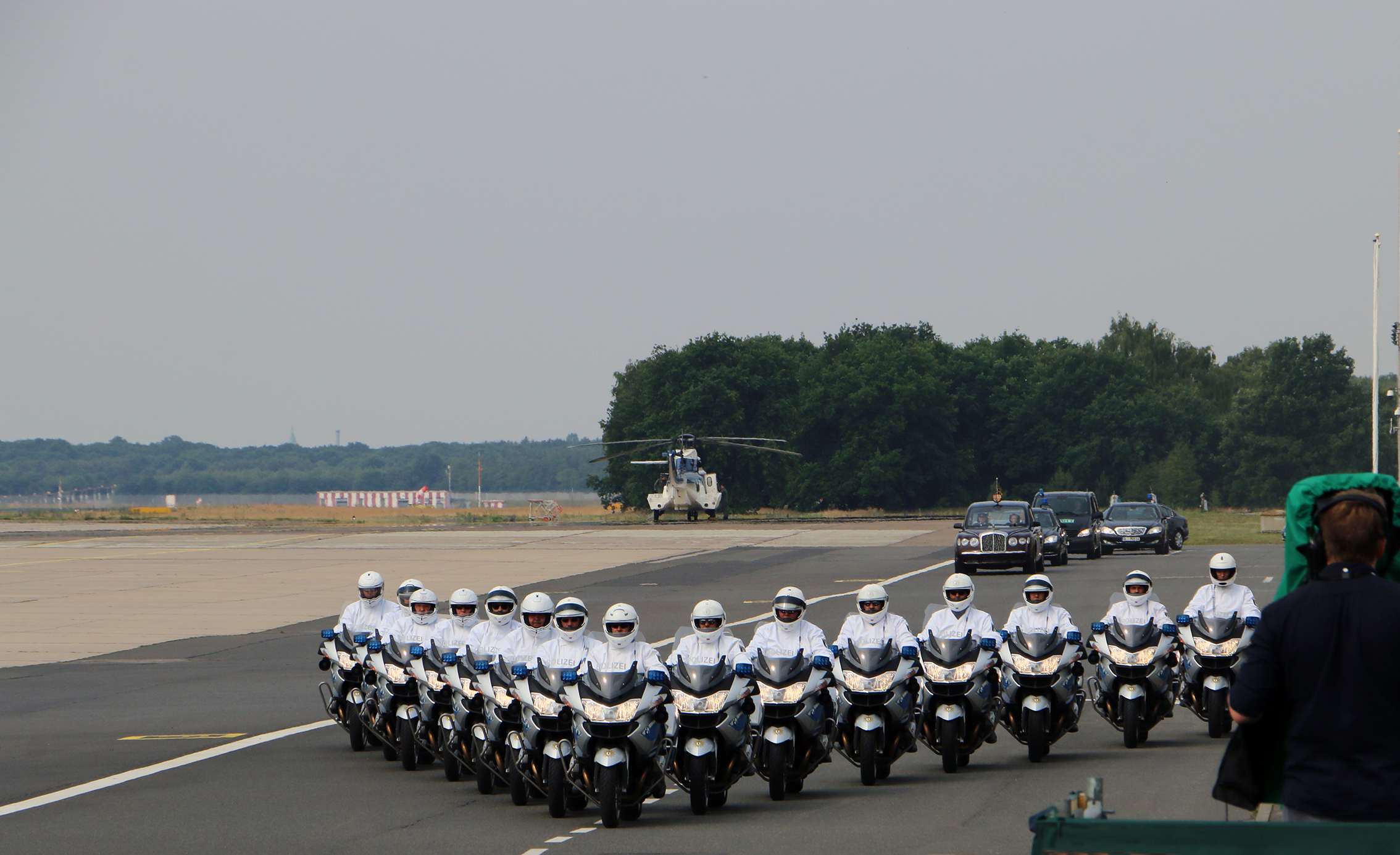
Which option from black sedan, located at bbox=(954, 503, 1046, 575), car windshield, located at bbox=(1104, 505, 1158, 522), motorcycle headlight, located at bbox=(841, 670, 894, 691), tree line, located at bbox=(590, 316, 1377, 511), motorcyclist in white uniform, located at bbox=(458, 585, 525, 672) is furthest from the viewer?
tree line, located at bbox=(590, 316, 1377, 511)

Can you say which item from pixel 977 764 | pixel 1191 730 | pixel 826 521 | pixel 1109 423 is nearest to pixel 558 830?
pixel 977 764

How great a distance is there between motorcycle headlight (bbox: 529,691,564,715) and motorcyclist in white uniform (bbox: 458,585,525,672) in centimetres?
92

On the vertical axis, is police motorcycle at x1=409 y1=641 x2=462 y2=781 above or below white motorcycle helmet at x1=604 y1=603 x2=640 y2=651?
below

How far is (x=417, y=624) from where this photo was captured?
45.6 ft

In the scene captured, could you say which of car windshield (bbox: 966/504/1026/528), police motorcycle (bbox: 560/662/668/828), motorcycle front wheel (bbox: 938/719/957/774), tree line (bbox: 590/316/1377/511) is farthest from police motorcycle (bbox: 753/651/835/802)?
tree line (bbox: 590/316/1377/511)

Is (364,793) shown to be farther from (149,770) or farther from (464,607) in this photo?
(149,770)

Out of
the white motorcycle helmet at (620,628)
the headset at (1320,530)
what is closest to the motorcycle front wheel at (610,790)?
the white motorcycle helmet at (620,628)

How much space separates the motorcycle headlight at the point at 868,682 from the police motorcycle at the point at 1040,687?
5.16ft

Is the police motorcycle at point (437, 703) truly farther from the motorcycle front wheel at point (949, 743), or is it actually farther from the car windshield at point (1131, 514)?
the car windshield at point (1131, 514)

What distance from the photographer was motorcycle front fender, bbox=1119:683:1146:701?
13.8m

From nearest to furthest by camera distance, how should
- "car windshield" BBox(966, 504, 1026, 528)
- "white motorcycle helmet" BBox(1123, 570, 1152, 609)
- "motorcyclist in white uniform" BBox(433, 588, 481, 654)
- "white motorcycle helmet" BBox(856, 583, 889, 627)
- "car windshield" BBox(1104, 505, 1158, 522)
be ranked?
"white motorcycle helmet" BBox(856, 583, 889, 627) < "motorcyclist in white uniform" BBox(433, 588, 481, 654) < "white motorcycle helmet" BBox(1123, 570, 1152, 609) < "car windshield" BBox(966, 504, 1026, 528) < "car windshield" BBox(1104, 505, 1158, 522)

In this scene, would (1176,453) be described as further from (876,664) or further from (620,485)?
(876,664)

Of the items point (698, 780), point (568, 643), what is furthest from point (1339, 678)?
point (568, 643)

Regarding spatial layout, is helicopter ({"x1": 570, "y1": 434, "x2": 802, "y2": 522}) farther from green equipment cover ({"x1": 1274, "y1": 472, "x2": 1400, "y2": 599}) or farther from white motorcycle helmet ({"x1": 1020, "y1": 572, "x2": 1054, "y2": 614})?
green equipment cover ({"x1": 1274, "y1": 472, "x2": 1400, "y2": 599})
